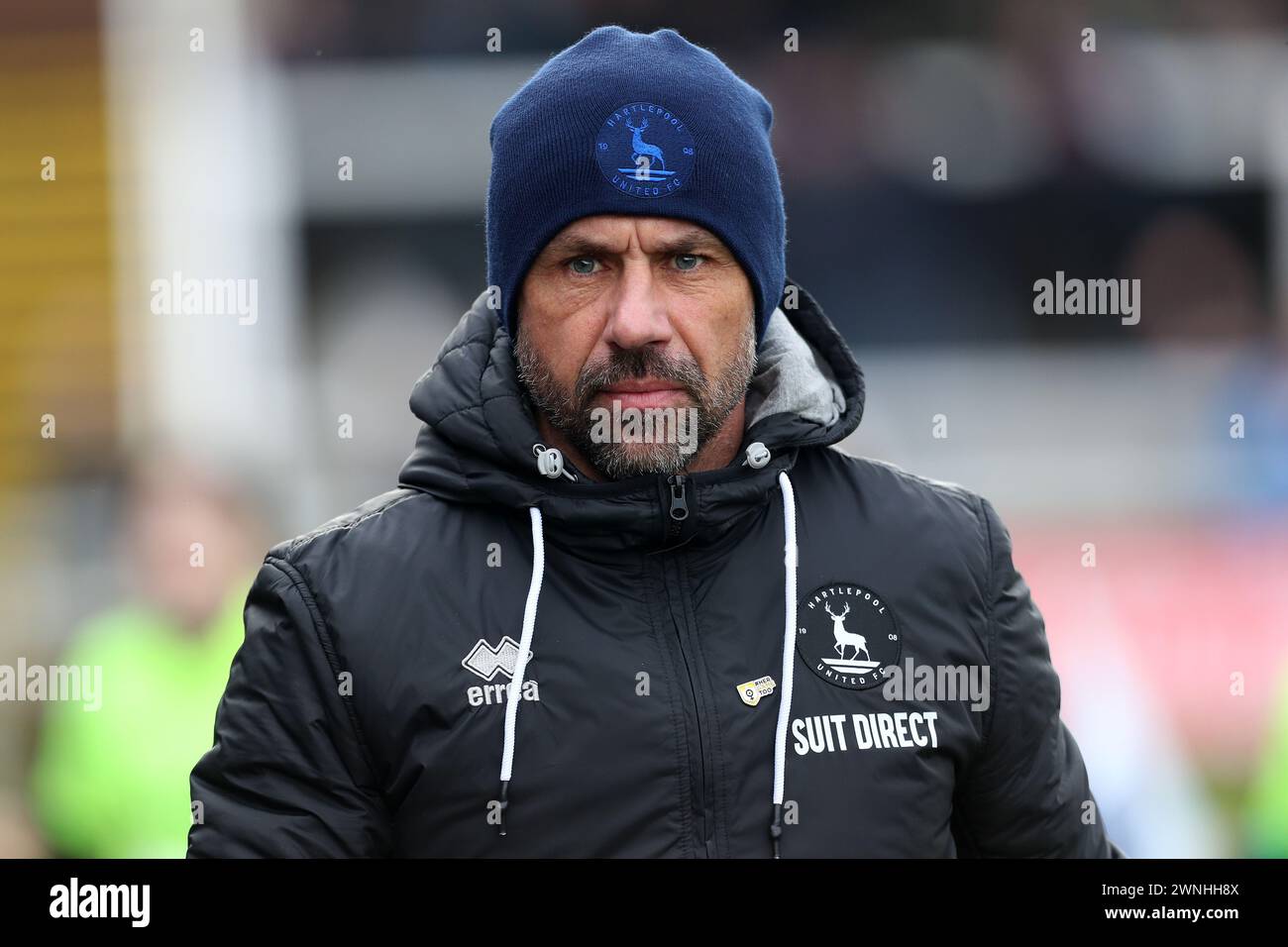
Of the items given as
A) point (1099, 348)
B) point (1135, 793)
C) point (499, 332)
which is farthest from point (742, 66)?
point (499, 332)

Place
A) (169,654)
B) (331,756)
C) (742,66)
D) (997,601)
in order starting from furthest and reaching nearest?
(742,66), (169,654), (997,601), (331,756)

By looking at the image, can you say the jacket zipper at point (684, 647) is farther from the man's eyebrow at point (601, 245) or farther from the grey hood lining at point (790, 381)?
the man's eyebrow at point (601, 245)

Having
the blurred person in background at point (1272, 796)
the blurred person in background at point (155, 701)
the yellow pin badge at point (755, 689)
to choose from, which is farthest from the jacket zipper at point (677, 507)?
the blurred person in background at point (1272, 796)

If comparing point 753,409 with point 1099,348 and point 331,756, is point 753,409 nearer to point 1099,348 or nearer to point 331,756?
point 331,756

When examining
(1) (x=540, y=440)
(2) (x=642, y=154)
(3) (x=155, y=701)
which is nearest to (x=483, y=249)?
(3) (x=155, y=701)

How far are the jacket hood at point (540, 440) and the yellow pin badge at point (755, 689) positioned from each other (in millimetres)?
204

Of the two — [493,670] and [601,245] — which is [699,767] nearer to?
[493,670]

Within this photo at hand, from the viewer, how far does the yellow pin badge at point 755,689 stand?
1983 mm

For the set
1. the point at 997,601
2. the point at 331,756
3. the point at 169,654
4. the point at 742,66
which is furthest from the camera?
the point at 742,66

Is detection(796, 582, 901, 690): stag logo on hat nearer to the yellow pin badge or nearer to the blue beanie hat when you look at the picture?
the yellow pin badge

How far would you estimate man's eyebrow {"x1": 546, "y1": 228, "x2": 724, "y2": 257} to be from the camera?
210 cm

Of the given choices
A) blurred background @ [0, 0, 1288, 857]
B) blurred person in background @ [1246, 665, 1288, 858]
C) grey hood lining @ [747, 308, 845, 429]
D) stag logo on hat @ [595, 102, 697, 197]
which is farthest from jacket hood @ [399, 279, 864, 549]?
blurred background @ [0, 0, 1288, 857]

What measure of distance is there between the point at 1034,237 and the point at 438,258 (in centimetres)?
252
